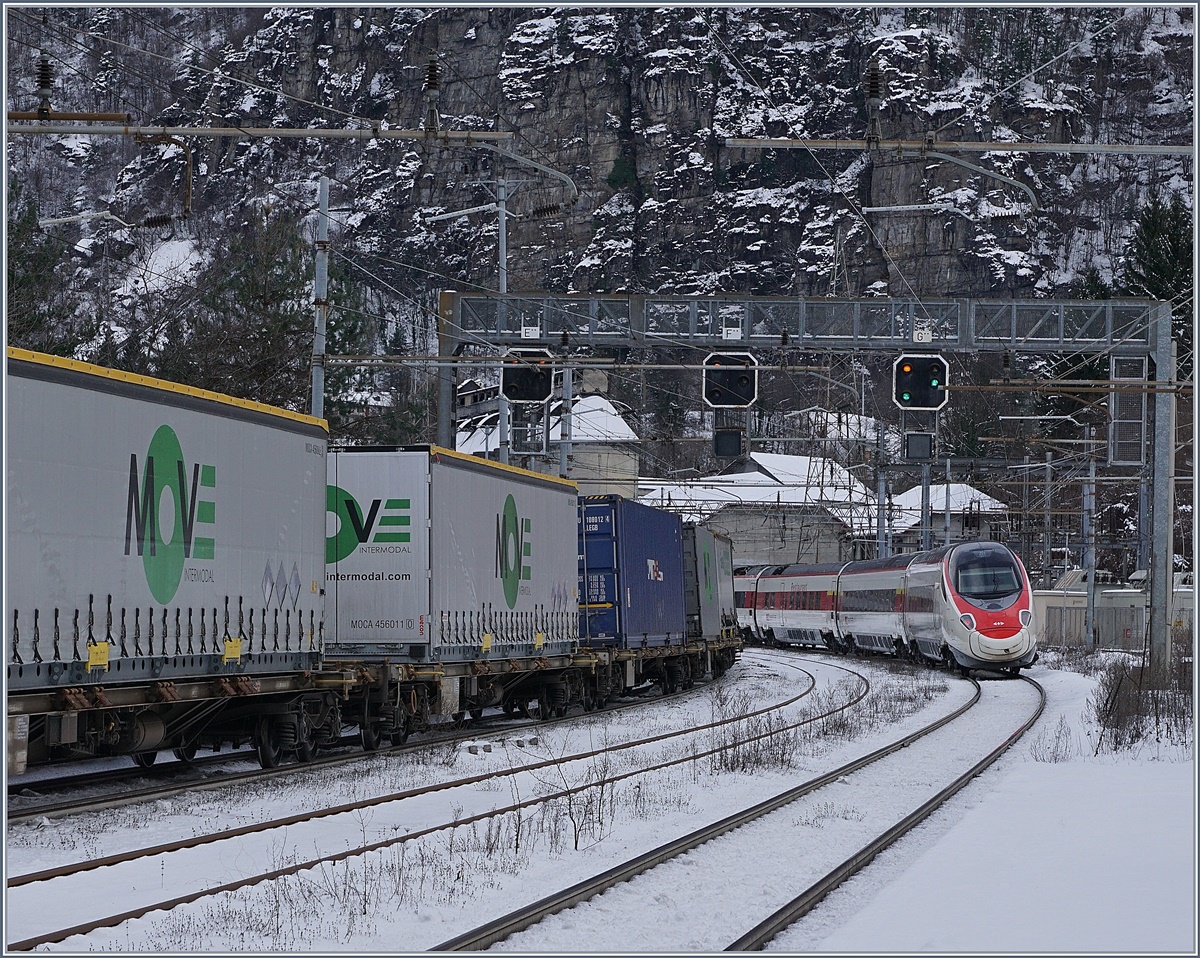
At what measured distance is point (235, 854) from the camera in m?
12.0

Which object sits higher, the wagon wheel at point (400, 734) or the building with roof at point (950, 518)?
the building with roof at point (950, 518)

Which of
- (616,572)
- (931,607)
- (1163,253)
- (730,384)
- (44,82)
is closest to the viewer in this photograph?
(44,82)

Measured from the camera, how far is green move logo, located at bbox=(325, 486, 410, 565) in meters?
20.3

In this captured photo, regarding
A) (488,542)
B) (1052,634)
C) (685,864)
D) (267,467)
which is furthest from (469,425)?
(685,864)

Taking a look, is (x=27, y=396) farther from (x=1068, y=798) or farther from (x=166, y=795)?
(x=1068, y=798)

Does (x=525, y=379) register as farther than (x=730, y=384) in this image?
No

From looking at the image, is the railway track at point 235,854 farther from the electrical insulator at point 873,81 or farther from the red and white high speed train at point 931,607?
the red and white high speed train at point 931,607

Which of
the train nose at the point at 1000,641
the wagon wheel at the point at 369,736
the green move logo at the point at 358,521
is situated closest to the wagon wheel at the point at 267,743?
the wagon wheel at the point at 369,736

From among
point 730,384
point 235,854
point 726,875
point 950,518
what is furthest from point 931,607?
point 950,518

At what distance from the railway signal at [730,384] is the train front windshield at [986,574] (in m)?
10.3

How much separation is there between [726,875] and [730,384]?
18.6m

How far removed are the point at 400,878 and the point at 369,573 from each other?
10025mm

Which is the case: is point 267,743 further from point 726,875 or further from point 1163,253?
point 1163,253

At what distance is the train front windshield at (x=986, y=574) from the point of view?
36781mm
